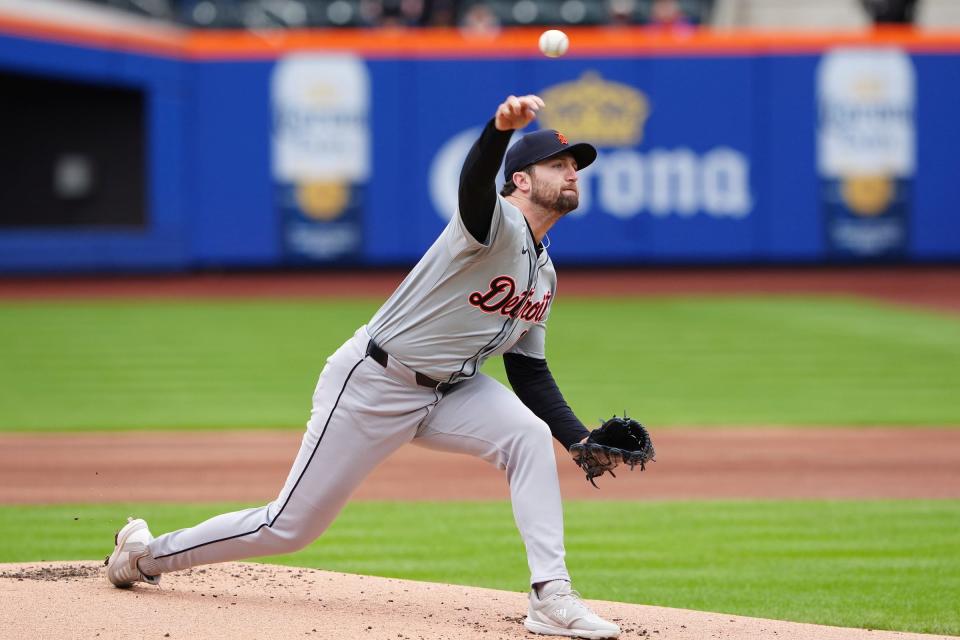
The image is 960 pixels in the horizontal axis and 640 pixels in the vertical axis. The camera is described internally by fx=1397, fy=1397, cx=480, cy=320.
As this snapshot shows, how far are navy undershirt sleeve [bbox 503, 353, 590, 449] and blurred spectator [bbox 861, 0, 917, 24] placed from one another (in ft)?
56.8

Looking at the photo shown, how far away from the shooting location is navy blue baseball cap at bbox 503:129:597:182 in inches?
176

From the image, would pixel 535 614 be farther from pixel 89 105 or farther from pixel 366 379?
pixel 89 105

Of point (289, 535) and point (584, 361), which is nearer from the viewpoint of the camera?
point (289, 535)

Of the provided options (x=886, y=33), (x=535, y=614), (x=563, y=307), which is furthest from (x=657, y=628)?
(x=886, y=33)

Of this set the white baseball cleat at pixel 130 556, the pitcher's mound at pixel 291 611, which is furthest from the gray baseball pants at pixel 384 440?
the white baseball cleat at pixel 130 556

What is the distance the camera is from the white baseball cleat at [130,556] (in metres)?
4.85

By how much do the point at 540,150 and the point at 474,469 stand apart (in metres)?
4.37

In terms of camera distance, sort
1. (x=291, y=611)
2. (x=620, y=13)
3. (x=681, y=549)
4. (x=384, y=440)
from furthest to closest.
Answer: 1. (x=620, y=13)
2. (x=681, y=549)
3. (x=291, y=611)
4. (x=384, y=440)

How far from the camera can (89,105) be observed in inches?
802

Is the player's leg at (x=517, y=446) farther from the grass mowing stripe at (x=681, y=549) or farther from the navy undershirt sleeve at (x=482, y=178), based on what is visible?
the grass mowing stripe at (x=681, y=549)

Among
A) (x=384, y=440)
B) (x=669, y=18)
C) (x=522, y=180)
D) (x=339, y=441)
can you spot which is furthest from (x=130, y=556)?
(x=669, y=18)

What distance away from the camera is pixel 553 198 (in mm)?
4488

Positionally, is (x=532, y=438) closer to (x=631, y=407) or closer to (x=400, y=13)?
(x=631, y=407)

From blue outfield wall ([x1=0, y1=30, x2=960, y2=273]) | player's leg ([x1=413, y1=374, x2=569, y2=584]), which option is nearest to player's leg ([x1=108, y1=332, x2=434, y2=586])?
player's leg ([x1=413, y1=374, x2=569, y2=584])
